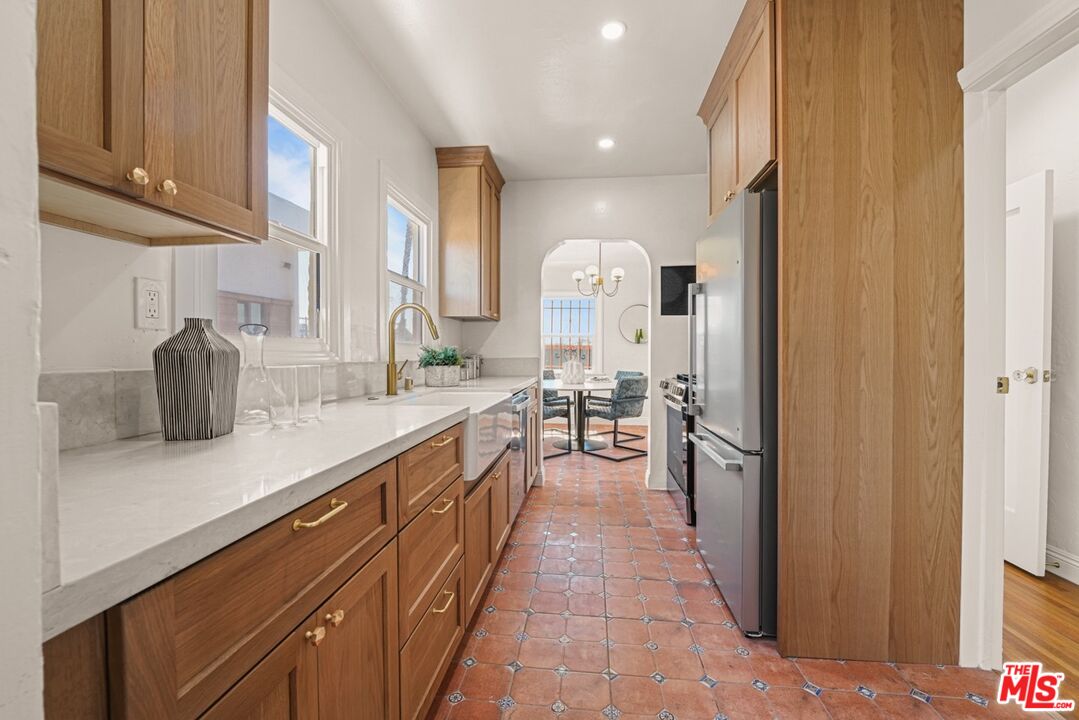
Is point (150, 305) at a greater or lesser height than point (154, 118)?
lesser

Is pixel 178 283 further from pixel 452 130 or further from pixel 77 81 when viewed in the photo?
pixel 452 130

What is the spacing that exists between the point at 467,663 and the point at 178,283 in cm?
157

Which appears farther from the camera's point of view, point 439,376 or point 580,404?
point 580,404

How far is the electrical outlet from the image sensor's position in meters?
1.25

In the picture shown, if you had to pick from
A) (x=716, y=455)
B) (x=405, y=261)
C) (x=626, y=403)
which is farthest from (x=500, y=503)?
(x=626, y=403)

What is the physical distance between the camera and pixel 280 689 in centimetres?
78

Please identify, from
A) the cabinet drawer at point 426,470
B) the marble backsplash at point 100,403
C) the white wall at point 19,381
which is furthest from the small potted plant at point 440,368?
the white wall at point 19,381

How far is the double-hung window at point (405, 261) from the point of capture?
2.90m

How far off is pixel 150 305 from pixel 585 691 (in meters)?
1.75

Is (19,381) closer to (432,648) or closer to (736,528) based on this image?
(432,648)

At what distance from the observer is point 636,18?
2.18 metres

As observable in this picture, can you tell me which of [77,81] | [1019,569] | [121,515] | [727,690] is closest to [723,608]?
[727,690]

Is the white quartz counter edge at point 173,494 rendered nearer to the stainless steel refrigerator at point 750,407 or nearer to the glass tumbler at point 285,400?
the glass tumbler at point 285,400

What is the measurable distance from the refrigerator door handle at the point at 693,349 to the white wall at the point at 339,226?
1.69 metres
